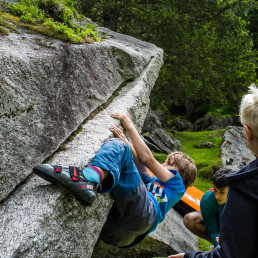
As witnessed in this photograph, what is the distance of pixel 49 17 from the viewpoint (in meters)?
4.30

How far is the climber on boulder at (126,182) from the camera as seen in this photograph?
81.8 inches

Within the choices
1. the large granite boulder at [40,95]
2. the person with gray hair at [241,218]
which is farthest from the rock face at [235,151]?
the person with gray hair at [241,218]

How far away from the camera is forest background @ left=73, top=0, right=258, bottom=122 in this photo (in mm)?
10141

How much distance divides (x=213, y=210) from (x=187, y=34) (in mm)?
8413

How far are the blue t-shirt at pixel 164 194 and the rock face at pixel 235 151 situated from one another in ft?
21.0

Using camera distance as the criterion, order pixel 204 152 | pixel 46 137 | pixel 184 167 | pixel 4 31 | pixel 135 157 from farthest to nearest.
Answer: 1. pixel 204 152
2. pixel 184 167
3. pixel 135 157
4. pixel 4 31
5. pixel 46 137

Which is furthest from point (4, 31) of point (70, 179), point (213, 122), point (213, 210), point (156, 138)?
point (213, 122)

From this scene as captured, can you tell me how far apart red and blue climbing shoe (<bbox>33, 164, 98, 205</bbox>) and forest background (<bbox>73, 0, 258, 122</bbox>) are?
365 inches

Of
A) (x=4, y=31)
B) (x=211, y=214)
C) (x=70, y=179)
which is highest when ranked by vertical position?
(x=4, y=31)

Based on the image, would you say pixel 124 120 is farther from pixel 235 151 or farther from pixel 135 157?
pixel 235 151

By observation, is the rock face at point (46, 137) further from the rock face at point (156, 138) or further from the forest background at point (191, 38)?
the rock face at point (156, 138)

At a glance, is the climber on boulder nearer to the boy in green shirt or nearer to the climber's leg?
the climber's leg

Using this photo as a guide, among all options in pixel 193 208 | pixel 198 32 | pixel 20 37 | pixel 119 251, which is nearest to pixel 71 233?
pixel 119 251

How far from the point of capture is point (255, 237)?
1.42m
